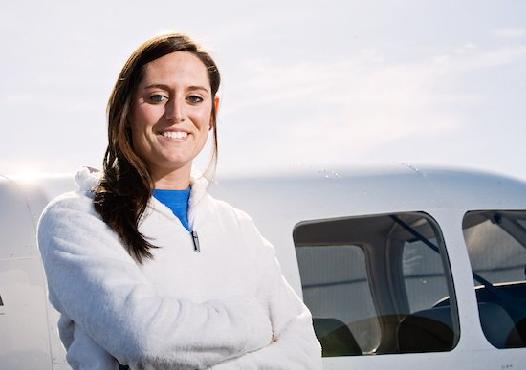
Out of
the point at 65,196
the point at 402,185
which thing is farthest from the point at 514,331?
the point at 65,196

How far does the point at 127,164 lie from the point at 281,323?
0.71 m

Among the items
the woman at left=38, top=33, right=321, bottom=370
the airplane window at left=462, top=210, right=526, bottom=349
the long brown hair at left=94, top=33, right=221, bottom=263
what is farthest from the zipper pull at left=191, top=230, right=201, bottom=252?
the airplane window at left=462, top=210, right=526, bottom=349

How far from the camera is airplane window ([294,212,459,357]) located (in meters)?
5.74

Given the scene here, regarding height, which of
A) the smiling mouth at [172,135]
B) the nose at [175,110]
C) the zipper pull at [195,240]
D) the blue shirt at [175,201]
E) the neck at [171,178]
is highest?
the nose at [175,110]

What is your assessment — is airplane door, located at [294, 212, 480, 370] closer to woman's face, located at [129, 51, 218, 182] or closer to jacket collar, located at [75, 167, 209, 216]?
jacket collar, located at [75, 167, 209, 216]

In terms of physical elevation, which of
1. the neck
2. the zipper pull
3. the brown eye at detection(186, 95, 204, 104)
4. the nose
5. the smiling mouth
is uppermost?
the brown eye at detection(186, 95, 204, 104)

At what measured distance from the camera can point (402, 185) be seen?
6.19 metres

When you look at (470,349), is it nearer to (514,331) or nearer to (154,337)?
(514,331)

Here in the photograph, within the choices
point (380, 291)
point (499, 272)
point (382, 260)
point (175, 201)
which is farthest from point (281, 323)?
point (499, 272)

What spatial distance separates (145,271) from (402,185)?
12.0ft

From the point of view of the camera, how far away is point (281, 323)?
3014 mm

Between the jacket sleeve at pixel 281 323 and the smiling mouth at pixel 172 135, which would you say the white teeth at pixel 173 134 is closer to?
the smiling mouth at pixel 172 135

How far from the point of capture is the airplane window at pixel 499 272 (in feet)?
19.9

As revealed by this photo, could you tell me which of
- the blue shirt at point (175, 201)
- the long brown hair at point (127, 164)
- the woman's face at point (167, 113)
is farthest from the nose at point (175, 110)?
the blue shirt at point (175, 201)
